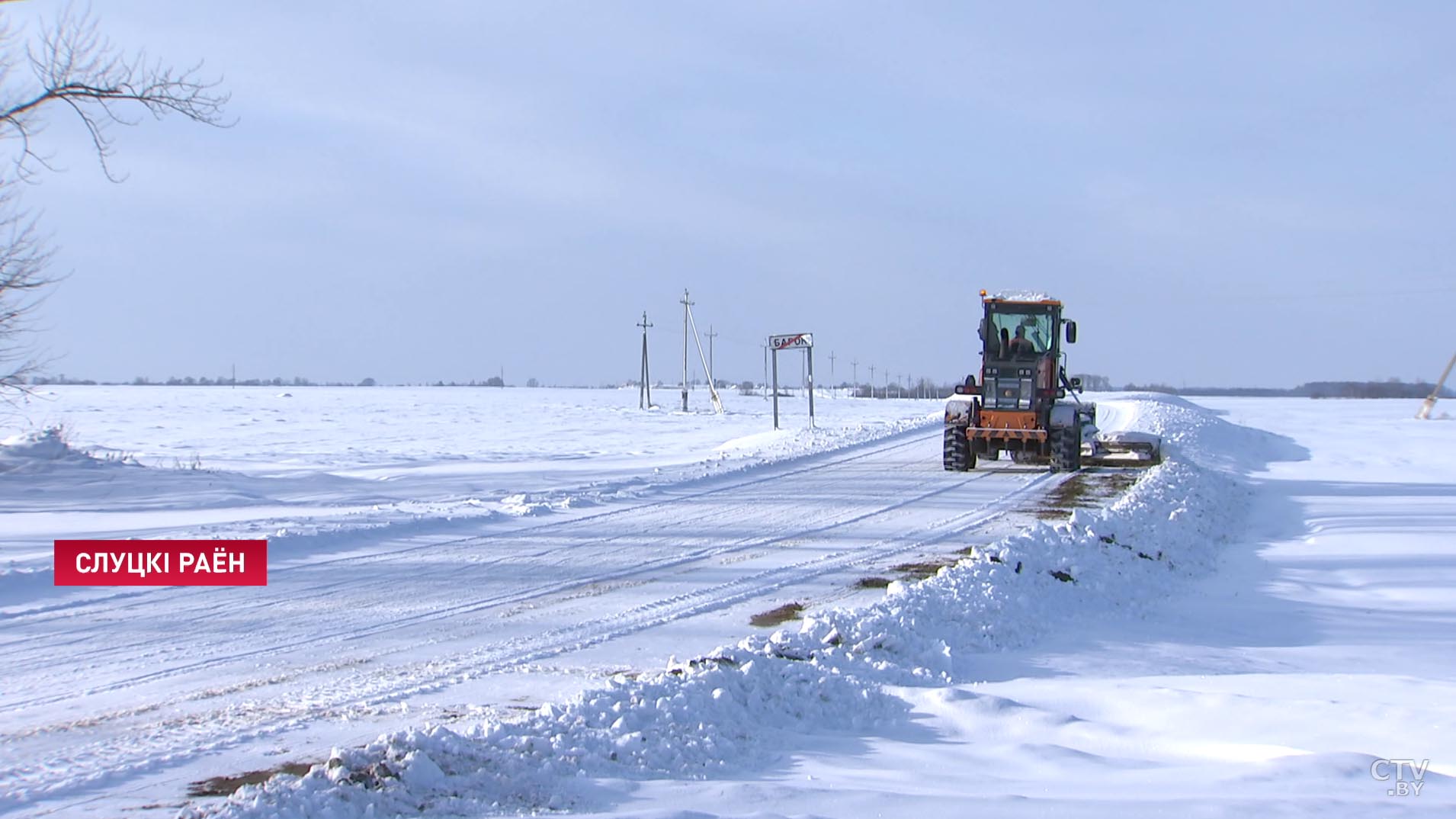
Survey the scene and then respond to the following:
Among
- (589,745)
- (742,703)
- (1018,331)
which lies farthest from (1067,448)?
(589,745)

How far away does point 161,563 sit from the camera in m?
10.4

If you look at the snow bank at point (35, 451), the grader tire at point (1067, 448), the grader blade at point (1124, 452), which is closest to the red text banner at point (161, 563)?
the snow bank at point (35, 451)

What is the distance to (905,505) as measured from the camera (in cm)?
1579

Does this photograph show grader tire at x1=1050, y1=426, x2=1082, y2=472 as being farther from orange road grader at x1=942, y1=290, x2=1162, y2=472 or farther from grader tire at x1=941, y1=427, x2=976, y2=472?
grader tire at x1=941, y1=427, x2=976, y2=472

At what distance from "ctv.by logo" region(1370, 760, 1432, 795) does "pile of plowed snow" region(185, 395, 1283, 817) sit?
7.15 ft

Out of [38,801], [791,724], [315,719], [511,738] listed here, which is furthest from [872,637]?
[38,801]

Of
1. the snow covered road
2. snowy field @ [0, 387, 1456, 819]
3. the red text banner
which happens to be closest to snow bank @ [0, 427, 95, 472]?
snowy field @ [0, 387, 1456, 819]

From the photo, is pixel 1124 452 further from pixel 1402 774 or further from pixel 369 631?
pixel 1402 774

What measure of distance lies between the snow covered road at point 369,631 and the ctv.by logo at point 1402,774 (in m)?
3.93

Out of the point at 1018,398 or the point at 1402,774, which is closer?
the point at 1402,774

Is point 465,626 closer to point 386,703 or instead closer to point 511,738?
point 386,703

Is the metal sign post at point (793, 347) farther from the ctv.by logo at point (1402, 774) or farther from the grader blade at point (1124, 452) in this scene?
the ctv.by logo at point (1402, 774)

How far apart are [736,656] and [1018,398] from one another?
619 inches

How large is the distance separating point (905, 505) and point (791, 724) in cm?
1045
